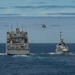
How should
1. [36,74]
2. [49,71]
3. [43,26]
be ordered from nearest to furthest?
[36,74] < [49,71] < [43,26]

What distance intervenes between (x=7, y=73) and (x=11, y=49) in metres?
80.6

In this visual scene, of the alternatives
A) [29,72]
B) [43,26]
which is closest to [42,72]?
[29,72]

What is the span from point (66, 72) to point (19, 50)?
77.3 meters

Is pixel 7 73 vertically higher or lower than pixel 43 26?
lower

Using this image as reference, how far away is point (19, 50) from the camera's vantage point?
198m

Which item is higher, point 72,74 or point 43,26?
point 43,26

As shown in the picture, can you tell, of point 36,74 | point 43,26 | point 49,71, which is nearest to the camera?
point 36,74

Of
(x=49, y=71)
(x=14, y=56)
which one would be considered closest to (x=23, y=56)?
(x=14, y=56)

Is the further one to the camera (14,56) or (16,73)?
(14,56)

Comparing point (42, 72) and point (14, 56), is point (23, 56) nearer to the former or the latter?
point (14, 56)

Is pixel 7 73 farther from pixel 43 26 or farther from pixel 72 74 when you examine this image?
pixel 43 26

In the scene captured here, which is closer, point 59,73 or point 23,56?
point 59,73

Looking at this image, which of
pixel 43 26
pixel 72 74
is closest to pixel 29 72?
pixel 72 74

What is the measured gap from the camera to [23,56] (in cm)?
19162
